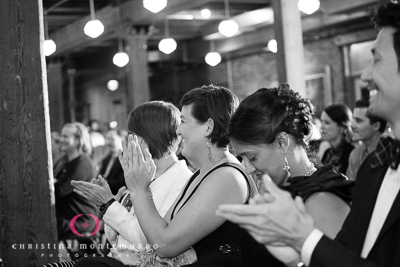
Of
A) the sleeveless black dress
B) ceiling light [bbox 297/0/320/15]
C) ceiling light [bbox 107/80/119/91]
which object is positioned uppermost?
ceiling light [bbox 107/80/119/91]

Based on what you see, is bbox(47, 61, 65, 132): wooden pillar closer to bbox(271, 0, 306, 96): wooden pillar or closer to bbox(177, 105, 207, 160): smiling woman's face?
bbox(271, 0, 306, 96): wooden pillar

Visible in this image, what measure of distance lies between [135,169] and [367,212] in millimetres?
1152

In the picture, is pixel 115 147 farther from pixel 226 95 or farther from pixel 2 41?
pixel 226 95

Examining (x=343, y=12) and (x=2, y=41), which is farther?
(x=343, y=12)

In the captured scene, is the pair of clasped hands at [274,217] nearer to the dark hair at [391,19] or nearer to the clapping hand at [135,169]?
the dark hair at [391,19]

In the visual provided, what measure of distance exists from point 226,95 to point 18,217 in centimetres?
150

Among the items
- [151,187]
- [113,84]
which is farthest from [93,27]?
[113,84]

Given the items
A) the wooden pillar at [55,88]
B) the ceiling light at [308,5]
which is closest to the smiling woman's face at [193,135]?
the ceiling light at [308,5]

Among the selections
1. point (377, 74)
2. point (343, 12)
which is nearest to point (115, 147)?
point (343, 12)

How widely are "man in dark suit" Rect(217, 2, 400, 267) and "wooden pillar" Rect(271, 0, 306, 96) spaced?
6.61 metres

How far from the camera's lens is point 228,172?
8.30 ft

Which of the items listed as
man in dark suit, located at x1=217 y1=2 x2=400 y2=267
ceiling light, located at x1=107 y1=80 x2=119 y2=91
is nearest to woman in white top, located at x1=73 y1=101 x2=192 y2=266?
man in dark suit, located at x1=217 y1=2 x2=400 y2=267

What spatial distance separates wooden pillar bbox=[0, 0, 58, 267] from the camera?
134 inches

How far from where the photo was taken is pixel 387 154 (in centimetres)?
158
